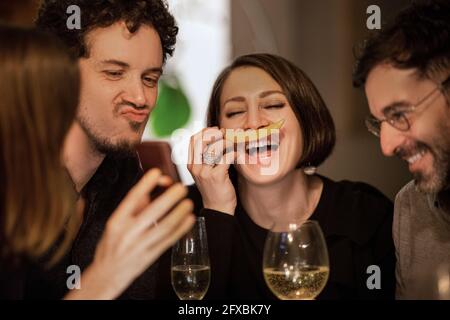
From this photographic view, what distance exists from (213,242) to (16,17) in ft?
9.04

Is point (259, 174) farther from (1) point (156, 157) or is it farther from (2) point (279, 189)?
(1) point (156, 157)

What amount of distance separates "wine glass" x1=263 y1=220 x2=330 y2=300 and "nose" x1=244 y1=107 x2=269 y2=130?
1.89 feet

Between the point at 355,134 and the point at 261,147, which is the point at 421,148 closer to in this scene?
the point at 261,147

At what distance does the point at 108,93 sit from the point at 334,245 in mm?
817

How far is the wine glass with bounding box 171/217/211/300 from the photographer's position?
138cm

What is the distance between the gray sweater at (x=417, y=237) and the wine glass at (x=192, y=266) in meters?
0.53

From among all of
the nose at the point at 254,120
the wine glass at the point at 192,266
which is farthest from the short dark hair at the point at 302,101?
the wine glass at the point at 192,266

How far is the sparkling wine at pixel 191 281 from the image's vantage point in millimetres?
1383

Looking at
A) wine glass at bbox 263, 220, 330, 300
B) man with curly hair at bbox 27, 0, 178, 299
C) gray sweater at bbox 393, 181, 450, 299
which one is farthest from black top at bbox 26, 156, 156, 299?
gray sweater at bbox 393, 181, 450, 299

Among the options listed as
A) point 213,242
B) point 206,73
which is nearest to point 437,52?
point 213,242

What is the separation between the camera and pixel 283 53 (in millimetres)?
4121

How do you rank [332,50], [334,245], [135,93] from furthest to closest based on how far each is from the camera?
[332,50] → [135,93] → [334,245]

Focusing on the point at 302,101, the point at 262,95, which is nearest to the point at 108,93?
the point at 262,95

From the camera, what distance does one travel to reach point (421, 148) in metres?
1.47
